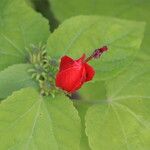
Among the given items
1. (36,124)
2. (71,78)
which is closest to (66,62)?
(71,78)

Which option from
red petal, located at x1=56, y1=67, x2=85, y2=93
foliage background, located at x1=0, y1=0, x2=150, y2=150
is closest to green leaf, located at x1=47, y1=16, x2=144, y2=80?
foliage background, located at x1=0, y1=0, x2=150, y2=150

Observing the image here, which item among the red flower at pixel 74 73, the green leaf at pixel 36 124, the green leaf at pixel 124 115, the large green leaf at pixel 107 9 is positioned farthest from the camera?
the large green leaf at pixel 107 9

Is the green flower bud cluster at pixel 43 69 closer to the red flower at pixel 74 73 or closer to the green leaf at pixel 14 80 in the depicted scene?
the green leaf at pixel 14 80

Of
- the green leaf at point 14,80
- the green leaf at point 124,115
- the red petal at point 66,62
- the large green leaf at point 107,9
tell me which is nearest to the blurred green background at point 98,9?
the large green leaf at point 107,9

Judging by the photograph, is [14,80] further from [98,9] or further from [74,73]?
[98,9]

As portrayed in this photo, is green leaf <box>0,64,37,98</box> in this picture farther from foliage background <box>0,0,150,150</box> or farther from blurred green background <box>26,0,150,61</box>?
blurred green background <box>26,0,150,61</box>

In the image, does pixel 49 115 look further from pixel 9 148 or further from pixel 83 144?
pixel 83 144

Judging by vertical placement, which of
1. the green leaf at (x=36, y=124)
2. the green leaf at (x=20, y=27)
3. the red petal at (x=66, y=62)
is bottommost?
the green leaf at (x=36, y=124)

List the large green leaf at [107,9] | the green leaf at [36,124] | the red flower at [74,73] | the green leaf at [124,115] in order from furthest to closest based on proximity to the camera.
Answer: the large green leaf at [107,9] < the green leaf at [124,115] < the green leaf at [36,124] < the red flower at [74,73]
